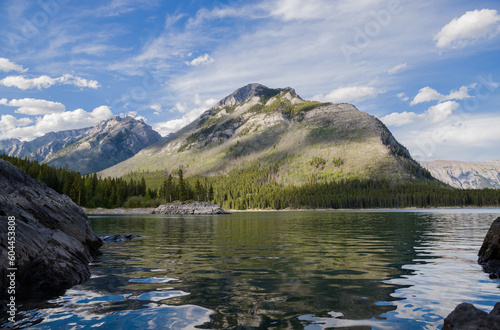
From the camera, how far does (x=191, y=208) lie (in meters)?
160

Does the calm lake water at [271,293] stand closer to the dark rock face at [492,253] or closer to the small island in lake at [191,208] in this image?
the dark rock face at [492,253]

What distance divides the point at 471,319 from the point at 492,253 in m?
15.2

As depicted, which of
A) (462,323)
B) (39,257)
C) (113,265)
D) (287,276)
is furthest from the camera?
(113,265)

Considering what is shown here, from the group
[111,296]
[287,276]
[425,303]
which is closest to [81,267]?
[111,296]

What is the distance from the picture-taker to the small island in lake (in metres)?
156

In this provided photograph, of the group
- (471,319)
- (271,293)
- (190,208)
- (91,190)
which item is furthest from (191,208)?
(471,319)

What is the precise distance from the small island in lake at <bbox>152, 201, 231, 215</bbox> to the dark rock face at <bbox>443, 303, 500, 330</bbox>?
14916cm

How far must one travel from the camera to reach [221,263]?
21219 millimetres

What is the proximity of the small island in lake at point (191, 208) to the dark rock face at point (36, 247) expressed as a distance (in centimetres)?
13130

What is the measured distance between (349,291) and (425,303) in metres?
2.97

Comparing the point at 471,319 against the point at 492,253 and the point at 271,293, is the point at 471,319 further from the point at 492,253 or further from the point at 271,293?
the point at 492,253

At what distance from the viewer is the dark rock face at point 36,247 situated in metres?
13.9

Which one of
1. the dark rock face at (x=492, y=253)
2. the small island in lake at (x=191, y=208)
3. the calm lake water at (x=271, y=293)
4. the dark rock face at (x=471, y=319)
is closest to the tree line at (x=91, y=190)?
the small island in lake at (x=191, y=208)

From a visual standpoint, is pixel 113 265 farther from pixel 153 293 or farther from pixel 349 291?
pixel 349 291
